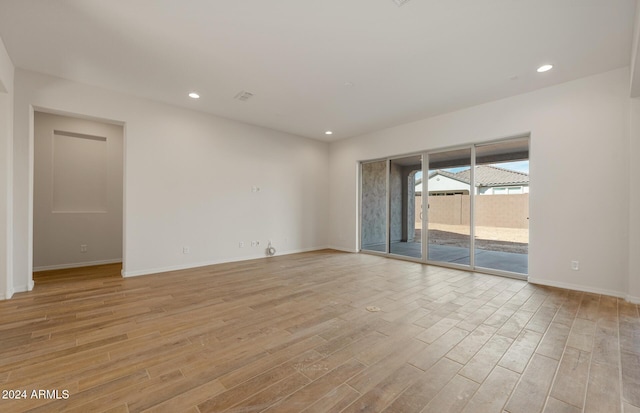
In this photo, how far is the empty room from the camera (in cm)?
186

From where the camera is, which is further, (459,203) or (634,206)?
(459,203)

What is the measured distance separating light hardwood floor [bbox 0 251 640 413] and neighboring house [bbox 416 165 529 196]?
Result: 6.51ft

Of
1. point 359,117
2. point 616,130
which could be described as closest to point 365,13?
point 359,117

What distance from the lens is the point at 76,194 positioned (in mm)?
5289

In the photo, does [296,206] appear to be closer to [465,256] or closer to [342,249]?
[342,249]

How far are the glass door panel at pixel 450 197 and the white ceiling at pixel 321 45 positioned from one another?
1.29 metres

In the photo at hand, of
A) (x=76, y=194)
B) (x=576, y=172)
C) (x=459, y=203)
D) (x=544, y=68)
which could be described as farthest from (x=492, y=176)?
(x=76, y=194)

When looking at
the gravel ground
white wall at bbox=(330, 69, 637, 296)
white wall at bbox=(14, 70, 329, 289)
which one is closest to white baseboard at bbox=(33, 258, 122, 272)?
white wall at bbox=(14, 70, 329, 289)

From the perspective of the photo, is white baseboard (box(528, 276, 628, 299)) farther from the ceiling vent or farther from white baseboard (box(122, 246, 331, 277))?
the ceiling vent

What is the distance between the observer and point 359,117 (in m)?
5.50

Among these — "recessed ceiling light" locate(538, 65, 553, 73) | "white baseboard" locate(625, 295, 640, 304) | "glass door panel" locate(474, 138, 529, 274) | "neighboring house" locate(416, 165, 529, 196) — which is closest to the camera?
"white baseboard" locate(625, 295, 640, 304)

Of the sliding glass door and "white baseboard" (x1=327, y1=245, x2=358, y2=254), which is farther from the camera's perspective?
"white baseboard" (x1=327, y1=245, x2=358, y2=254)

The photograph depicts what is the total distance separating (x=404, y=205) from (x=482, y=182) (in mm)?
2676

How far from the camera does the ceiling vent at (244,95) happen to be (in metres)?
4.35
